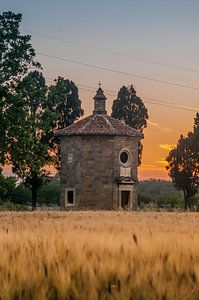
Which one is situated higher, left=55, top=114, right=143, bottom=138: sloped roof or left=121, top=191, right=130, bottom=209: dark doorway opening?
left=55, top=114, right=143, bottom=138: sloped roof

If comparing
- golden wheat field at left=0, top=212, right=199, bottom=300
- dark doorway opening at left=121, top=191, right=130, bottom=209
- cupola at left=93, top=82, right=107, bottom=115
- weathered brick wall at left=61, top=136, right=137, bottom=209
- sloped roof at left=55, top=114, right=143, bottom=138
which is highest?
cupola at left=93, top=82, right=107, bottom=115

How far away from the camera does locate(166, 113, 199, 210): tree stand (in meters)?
71.4

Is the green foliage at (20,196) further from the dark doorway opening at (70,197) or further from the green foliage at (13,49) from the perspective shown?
the green foliage at (13,49)

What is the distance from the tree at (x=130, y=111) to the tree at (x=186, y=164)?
25.9 ft

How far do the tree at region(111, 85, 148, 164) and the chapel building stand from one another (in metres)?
7.46

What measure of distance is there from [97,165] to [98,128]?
3424 mm

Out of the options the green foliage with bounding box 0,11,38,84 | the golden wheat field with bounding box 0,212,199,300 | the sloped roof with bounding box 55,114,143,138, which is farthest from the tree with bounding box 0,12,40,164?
the golden wheat field with bounding box 0,212,199,300

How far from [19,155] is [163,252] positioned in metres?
33.4

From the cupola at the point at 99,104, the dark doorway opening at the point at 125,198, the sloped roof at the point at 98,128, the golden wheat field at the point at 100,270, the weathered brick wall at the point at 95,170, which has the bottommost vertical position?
the golden wheat field at the point at 100,270

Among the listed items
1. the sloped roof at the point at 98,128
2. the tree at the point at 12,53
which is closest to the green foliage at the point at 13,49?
the tree at the point at 12,53

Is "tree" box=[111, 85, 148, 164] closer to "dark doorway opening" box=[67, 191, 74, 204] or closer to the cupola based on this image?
the cupola

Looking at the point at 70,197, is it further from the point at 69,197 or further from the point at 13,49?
the point at 13,49

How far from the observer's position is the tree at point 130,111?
6919 centimetres

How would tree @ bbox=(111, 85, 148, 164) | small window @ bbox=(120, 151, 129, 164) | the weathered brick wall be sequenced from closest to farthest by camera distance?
the weathered brick wall
small window @ bbox=(120, 151, 129, 164)
tree @ bbox=(111, 85, 148, 164)
